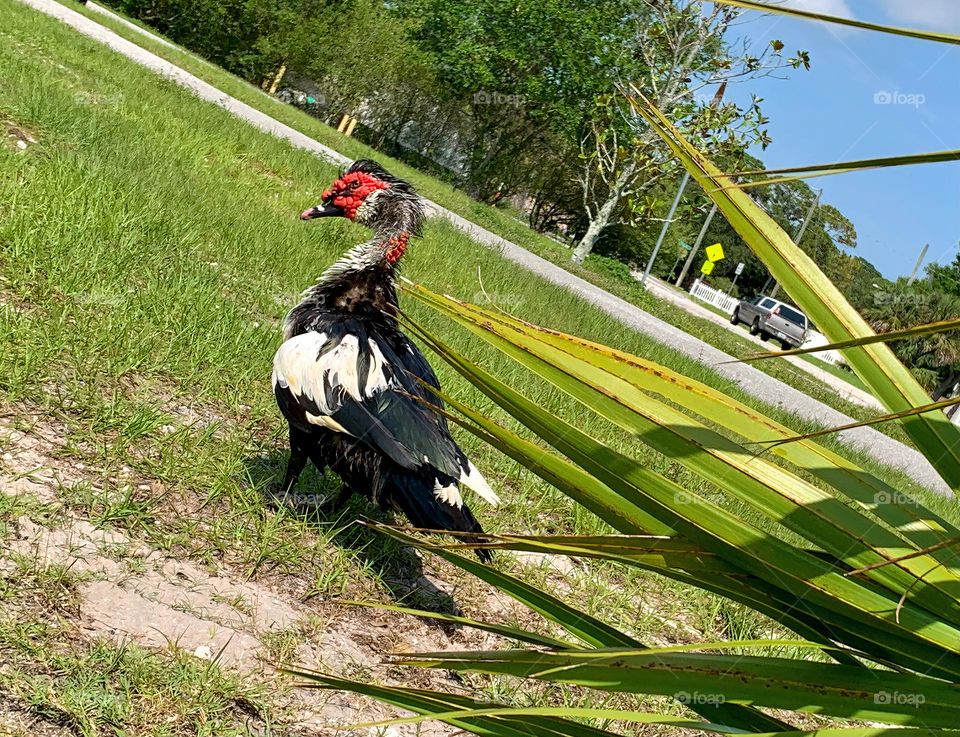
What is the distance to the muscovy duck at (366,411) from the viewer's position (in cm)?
326

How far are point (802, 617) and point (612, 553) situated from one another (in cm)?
31

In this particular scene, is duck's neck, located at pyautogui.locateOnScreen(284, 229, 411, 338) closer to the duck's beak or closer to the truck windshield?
the duck's beak

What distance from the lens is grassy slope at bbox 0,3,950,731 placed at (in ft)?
10.5

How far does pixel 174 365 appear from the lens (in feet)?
13.5

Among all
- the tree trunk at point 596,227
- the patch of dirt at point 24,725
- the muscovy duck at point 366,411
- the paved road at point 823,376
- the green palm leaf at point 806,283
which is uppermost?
the tree trunk at point 596,227

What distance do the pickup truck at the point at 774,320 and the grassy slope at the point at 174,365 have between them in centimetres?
3196

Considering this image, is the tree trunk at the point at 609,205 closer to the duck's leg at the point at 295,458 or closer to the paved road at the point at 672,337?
the paved road at the point at 672,337

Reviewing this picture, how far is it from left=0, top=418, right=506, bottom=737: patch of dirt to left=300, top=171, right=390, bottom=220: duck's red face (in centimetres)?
186

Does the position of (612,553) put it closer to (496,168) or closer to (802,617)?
(802,617)

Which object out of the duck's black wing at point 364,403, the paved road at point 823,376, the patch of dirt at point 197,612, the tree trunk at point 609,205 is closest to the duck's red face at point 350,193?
the duck's black wing at point 364,403

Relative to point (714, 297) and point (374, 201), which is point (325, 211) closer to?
point (374, 201)

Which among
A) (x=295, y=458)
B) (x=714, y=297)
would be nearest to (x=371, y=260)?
(x=295, y=458)

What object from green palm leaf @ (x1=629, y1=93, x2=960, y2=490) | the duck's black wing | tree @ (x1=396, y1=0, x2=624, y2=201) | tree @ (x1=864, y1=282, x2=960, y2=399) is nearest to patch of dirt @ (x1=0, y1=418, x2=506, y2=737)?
the duck's black wing

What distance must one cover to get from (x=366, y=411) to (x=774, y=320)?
36339mm
